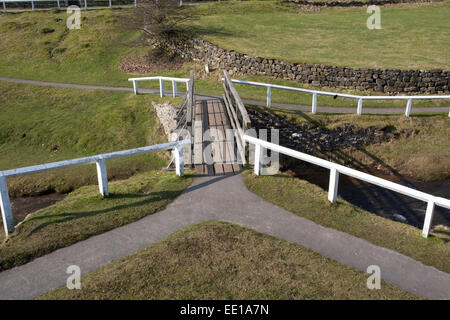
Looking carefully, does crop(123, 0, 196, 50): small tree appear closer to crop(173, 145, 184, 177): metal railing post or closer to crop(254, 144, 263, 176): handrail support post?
crop(173, 145, 184, 177): metal railing post

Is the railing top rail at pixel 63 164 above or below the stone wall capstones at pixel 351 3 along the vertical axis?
below

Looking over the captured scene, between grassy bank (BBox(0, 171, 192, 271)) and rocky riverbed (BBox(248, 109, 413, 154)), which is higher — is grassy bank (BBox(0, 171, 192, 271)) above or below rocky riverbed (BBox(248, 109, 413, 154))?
above

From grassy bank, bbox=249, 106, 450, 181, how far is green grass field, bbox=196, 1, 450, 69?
4886 millimetres

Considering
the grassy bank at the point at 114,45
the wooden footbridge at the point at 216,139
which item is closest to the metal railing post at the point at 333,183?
the wooden footbridge at the point at 216,139

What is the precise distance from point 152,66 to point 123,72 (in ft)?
6.19

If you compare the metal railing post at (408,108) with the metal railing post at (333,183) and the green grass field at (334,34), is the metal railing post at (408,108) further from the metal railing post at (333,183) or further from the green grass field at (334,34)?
the metal railing post at (333,183)

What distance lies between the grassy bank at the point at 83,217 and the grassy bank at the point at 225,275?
1.10 meters

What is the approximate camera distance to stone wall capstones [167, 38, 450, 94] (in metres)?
17.7

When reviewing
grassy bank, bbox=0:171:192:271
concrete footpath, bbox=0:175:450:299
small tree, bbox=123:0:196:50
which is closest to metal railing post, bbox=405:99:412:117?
concrete footpath, bbox=0:175:450:299

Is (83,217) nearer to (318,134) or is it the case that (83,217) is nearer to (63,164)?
(63,164)

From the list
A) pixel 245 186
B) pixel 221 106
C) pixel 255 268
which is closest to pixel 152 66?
pixel 221 106

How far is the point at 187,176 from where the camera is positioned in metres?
8.37

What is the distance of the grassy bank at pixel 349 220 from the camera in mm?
5699
